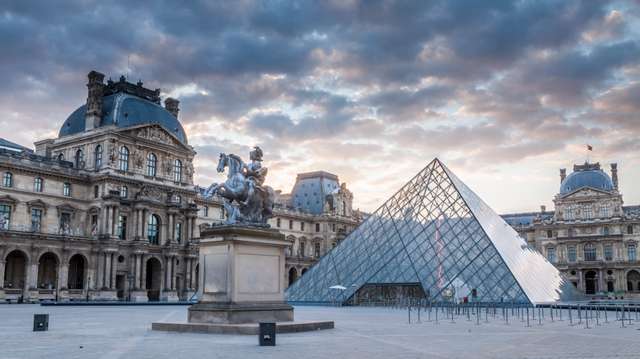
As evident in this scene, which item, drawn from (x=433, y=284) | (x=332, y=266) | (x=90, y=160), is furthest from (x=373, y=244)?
(x=90, y=160)

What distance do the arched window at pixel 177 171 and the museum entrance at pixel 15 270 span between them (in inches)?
603

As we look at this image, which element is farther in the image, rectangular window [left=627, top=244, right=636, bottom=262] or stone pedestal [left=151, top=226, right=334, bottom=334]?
rectangular window [left=627, top=244, right=636, bottom=262]

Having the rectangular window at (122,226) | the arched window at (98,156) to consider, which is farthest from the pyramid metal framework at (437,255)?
the arched window at (98,156)

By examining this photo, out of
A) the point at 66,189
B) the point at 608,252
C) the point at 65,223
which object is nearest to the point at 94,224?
the point at 65,223

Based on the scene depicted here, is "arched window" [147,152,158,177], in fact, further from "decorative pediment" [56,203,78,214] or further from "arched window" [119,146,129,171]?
"decorative pediment" [56,203,78,214]

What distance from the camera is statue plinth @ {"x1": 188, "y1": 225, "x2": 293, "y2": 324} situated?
15.1 m

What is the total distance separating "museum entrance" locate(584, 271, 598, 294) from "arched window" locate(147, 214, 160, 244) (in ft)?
181

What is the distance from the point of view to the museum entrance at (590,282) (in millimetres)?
84375

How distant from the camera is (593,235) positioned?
83750 mm

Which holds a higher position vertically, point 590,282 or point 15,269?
point 15,269

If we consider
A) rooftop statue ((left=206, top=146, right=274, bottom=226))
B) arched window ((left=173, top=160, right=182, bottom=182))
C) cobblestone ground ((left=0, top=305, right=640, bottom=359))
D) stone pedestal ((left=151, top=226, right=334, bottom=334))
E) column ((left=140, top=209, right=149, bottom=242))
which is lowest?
cobblestone ground ((left=0, top=305, right=640, bottom=359))

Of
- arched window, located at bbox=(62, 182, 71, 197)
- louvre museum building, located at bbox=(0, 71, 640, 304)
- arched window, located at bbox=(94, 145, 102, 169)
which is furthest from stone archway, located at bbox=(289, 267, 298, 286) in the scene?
arched window, located at bbox=(62, 182, 71, 197)

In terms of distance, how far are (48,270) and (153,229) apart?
9588 millimetres

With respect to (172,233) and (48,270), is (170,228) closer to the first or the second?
(172,233)
